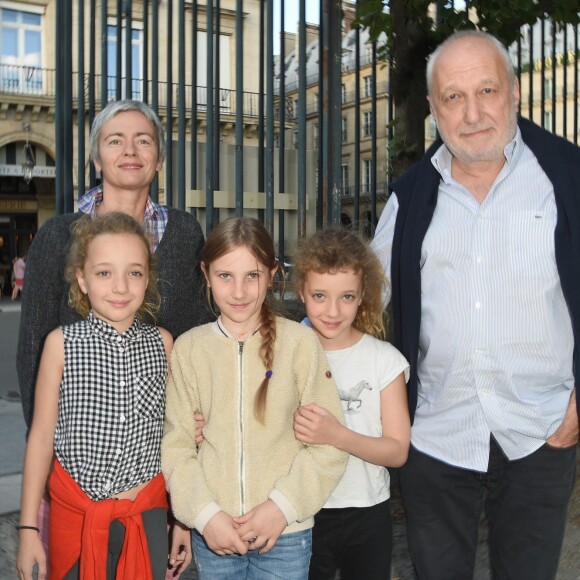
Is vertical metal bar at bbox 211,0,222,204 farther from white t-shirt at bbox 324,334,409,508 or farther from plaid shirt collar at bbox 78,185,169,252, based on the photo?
white t-shirt at bbox 324,334,409,508

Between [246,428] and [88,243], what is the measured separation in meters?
0.71

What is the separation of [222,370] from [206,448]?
0.76 ft

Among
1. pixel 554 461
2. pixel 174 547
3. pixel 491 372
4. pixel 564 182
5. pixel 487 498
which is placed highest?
pixel 564 182

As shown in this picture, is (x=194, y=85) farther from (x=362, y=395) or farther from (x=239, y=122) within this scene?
(x=362, y=395)

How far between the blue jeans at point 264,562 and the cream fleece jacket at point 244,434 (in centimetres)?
5

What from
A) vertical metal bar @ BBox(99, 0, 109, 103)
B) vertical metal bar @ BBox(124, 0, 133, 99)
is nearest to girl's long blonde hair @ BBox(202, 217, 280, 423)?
vertical metal bar @ BBox(124, 0, 133, 99)

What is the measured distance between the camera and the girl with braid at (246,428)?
2.00 m

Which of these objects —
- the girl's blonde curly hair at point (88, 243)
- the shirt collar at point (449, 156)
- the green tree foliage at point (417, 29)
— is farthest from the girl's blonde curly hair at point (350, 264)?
the green tree foliage at point (417, 29)

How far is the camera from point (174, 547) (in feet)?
7.84

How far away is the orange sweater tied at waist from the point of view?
2025 millimetres

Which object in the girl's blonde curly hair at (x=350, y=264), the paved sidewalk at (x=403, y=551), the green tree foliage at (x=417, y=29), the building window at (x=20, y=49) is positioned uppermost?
the building window at (x=20, y=49)

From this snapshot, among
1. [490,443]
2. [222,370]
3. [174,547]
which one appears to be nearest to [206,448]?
[222,370]

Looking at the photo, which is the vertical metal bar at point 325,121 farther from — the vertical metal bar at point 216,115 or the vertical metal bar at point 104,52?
the vertical metal bar at point 104,52

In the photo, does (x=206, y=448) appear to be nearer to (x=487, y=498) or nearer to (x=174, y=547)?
(x=174, y=547)
